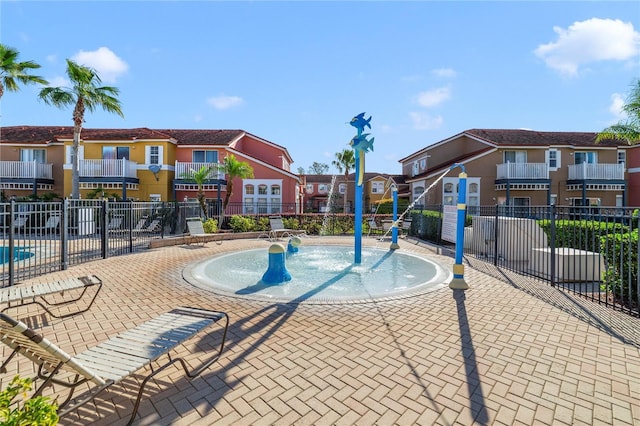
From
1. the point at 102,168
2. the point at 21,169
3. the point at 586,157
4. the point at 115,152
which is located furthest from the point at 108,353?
the point at 586,157

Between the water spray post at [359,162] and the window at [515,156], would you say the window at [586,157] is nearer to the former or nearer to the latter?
the window at [515,156]

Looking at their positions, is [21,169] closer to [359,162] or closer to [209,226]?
[209,226]

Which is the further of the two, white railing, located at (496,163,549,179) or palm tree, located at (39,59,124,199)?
white railing, located at (496,163,549,179)

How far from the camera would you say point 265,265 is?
9.56m

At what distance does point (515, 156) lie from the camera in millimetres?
28672

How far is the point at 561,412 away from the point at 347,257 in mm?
8338

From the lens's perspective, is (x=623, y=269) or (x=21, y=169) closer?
(x=623, y=269)

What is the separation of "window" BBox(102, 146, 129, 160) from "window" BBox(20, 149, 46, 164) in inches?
266

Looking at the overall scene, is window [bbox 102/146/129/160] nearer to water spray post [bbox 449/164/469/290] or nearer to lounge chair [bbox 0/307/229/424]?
lounge chair [bbox 0/307/229/424]

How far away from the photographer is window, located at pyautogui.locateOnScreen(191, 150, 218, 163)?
26.7m

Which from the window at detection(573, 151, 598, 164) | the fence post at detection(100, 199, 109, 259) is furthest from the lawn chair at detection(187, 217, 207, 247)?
the window at detection(573, 151, 598, 164)

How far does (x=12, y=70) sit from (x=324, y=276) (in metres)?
19.9

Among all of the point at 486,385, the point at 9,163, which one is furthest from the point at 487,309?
the point at 9,163

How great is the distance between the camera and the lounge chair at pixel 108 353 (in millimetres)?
2383
